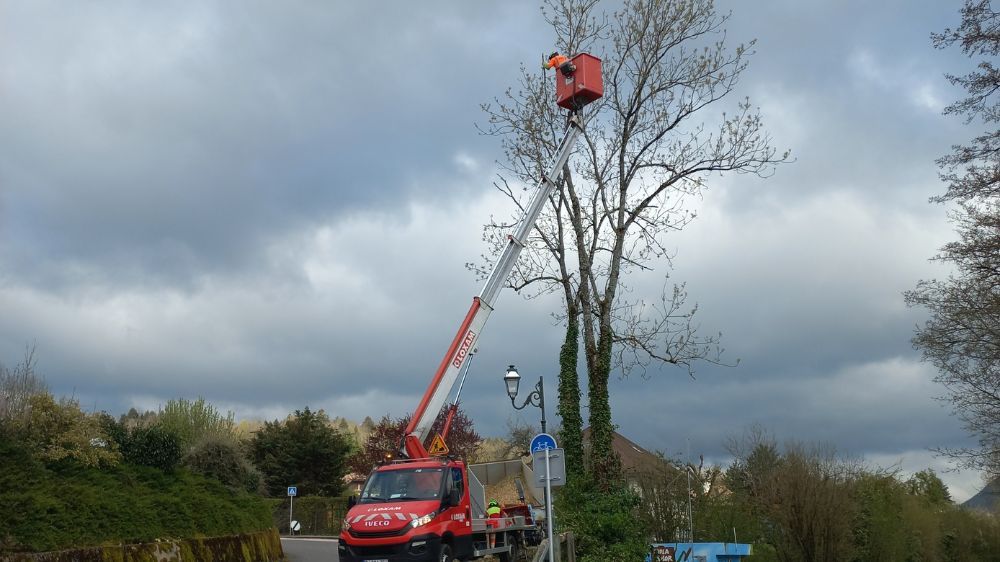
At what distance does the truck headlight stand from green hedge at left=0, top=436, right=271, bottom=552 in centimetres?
573

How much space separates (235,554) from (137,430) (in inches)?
153

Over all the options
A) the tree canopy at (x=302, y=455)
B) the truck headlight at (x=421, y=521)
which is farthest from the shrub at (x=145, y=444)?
the tree canopy at (x=302, y=455)

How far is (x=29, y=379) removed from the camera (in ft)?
66.0

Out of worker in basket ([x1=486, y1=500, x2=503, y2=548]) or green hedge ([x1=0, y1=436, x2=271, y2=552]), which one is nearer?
green hedge ([x1=0, y1=436, x2=271, y2=552])

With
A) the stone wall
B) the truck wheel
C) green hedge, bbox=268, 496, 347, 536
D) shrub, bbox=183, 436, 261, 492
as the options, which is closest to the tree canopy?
green hedge, bbox=268, 496, 347, 536

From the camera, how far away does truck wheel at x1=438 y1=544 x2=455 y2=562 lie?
1535cm

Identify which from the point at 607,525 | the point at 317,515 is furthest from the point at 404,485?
the point at 317,515

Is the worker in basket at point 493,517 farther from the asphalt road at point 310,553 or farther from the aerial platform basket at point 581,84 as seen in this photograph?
the aerial platform basket at point 581,84

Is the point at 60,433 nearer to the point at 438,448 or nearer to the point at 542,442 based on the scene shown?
the point at 438,448

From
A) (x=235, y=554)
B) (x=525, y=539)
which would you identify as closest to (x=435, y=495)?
(x=525, y=539)

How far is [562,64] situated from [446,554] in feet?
41.0

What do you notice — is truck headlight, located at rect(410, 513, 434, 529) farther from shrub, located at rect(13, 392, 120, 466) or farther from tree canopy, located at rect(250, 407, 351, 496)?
tree canopy, located at rect(250, 407, 351, 496)

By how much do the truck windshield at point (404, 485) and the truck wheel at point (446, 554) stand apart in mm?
937

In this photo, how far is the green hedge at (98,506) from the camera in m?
13.7
